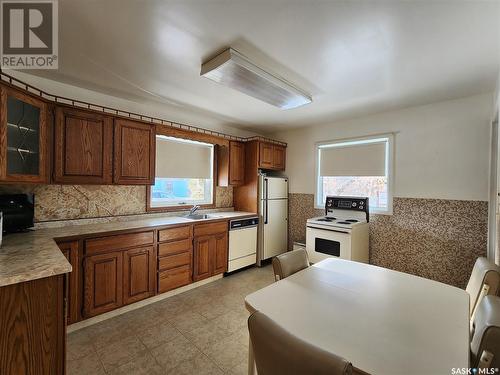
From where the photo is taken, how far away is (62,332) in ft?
4.39

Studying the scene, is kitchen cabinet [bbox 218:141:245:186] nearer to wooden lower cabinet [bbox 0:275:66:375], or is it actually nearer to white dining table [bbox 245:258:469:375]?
white dining table [bbox 245:258:469:375]

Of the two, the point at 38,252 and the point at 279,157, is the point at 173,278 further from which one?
the point at 279,157

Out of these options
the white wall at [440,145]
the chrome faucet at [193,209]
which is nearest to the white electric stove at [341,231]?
the white wall at [440,145]

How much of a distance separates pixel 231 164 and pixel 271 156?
0.79m

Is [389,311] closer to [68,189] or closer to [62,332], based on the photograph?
[62,332]

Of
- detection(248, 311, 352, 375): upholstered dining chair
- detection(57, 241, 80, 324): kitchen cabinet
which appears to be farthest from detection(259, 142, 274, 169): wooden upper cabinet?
detection(248, 311, 352, 375): upholstered dining chair

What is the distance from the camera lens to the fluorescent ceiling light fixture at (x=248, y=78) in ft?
6.07

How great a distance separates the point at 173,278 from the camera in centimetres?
281

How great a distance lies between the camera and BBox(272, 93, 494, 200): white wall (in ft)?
8.62

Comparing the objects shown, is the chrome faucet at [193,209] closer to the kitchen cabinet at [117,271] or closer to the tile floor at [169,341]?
the kitchen cabinet at [117,271]

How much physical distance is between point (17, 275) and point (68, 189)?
1597 millimetres

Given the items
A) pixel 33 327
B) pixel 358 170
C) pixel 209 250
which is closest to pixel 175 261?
pixel 209 250

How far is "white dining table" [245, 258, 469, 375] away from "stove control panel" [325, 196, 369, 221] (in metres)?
1.81

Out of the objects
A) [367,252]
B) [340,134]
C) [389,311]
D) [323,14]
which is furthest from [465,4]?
[367,252]
